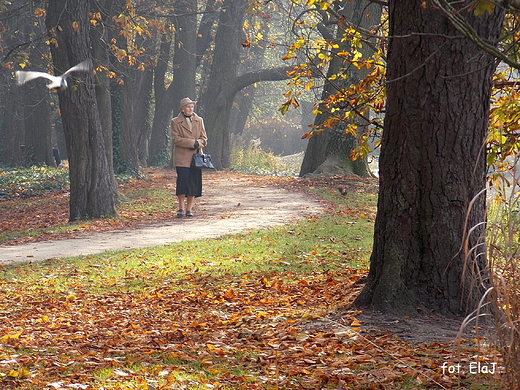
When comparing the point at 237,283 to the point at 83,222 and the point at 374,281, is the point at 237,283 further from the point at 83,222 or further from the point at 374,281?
the point at 83,222

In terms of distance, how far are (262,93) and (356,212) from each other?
142ft

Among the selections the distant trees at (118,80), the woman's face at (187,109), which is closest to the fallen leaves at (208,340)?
the woman's face at (187,109)

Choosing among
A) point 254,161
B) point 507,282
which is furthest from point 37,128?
point 507,282

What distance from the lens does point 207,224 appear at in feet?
44.3

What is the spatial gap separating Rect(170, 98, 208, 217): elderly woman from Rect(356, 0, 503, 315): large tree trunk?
847 centimetres

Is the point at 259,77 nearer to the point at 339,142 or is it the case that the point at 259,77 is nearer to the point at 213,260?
the point at 339,142

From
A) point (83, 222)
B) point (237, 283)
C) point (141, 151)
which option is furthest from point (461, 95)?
point (141, 151)

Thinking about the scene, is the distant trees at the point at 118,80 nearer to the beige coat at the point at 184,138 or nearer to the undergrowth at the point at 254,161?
the undergrowth at the point at 254,161

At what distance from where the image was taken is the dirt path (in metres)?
11.2

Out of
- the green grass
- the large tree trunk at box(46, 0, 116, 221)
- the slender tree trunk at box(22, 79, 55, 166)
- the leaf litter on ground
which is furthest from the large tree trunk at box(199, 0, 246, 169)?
the leaf litter on ground

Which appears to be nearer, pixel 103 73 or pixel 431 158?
pixel 431 158

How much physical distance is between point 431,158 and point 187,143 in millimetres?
8787

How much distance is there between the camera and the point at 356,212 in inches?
578

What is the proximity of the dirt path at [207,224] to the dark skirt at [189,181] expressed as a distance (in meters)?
0.61
